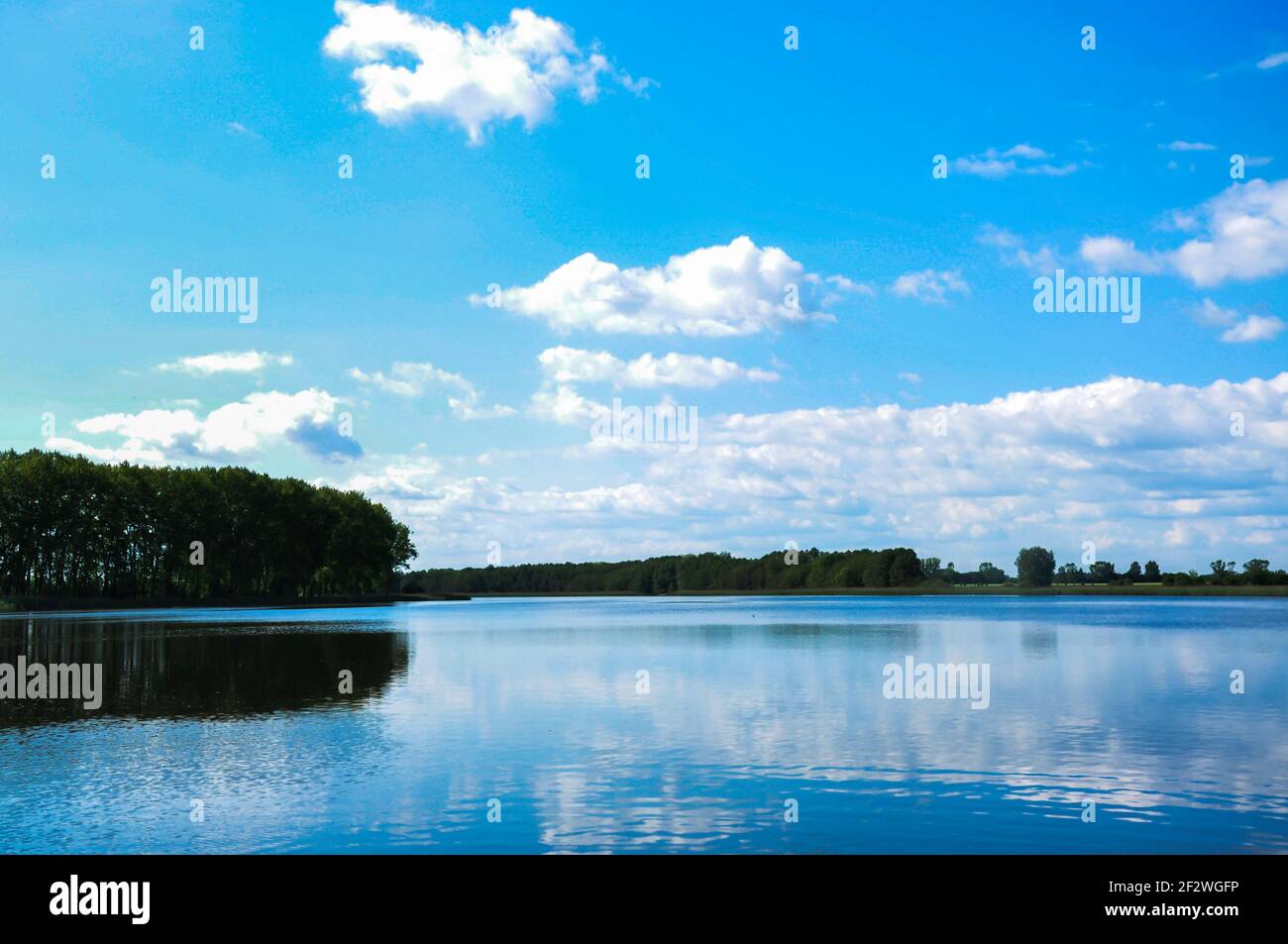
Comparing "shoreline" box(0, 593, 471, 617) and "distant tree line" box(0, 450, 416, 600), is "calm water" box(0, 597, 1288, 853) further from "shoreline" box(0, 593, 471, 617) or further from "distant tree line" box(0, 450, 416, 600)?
"distant tree line" box(0, 450, 416, 600)

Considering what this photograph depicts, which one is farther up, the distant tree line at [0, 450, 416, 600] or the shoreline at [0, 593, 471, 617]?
the distant tree line at [0, 450, 416, 600]

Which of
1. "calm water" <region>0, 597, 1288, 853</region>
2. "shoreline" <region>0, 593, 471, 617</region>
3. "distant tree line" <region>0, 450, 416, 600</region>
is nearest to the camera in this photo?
"calm water" <region>0, 597, 1288, 853</region>

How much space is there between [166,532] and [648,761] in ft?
436

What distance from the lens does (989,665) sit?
4522cm

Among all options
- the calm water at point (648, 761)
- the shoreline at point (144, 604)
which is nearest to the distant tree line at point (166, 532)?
the shoreline at point (144, 604)

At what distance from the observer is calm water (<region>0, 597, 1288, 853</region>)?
16438 millimetres

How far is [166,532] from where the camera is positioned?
139625mm

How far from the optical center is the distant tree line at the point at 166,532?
124188 millimetres

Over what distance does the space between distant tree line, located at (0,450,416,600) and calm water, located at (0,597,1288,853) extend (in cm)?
9152

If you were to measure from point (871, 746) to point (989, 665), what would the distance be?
23.1 metres

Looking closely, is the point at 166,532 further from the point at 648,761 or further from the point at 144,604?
the point at 648,761

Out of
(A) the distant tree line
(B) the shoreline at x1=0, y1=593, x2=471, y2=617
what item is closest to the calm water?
(B) the shoreline at x1=0, y1=593, x2=471, y2=617

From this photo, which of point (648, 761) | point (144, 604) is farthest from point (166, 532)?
point (648, 761)
